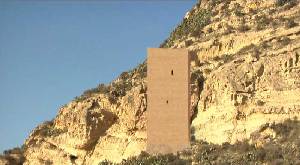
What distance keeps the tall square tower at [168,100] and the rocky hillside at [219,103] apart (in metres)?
0.69

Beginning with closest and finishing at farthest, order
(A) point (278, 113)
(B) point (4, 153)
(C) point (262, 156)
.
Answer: (C) point (262, 156) < (A) point (278, 113) < (B) point (4, 153)

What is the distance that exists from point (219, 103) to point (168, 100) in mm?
2306

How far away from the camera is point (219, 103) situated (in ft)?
103

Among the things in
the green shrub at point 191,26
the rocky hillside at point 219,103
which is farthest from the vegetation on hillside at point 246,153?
the green shrub at point 191,26

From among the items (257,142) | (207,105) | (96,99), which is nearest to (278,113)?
(257,142)

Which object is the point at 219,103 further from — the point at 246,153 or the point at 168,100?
the point at 246,153

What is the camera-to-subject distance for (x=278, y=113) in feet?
95.8

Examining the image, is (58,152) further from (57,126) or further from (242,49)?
(242,49)

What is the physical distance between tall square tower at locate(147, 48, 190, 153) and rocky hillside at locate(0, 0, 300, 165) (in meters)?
0.69

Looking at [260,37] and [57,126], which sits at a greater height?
[260,37]

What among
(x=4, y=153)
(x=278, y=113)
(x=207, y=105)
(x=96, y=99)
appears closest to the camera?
(x=278, y=113)

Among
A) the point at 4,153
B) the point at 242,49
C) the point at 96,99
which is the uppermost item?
the point at 242,49

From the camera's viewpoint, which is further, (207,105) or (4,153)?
(4,153)

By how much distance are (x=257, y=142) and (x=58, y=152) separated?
38.7 feet
